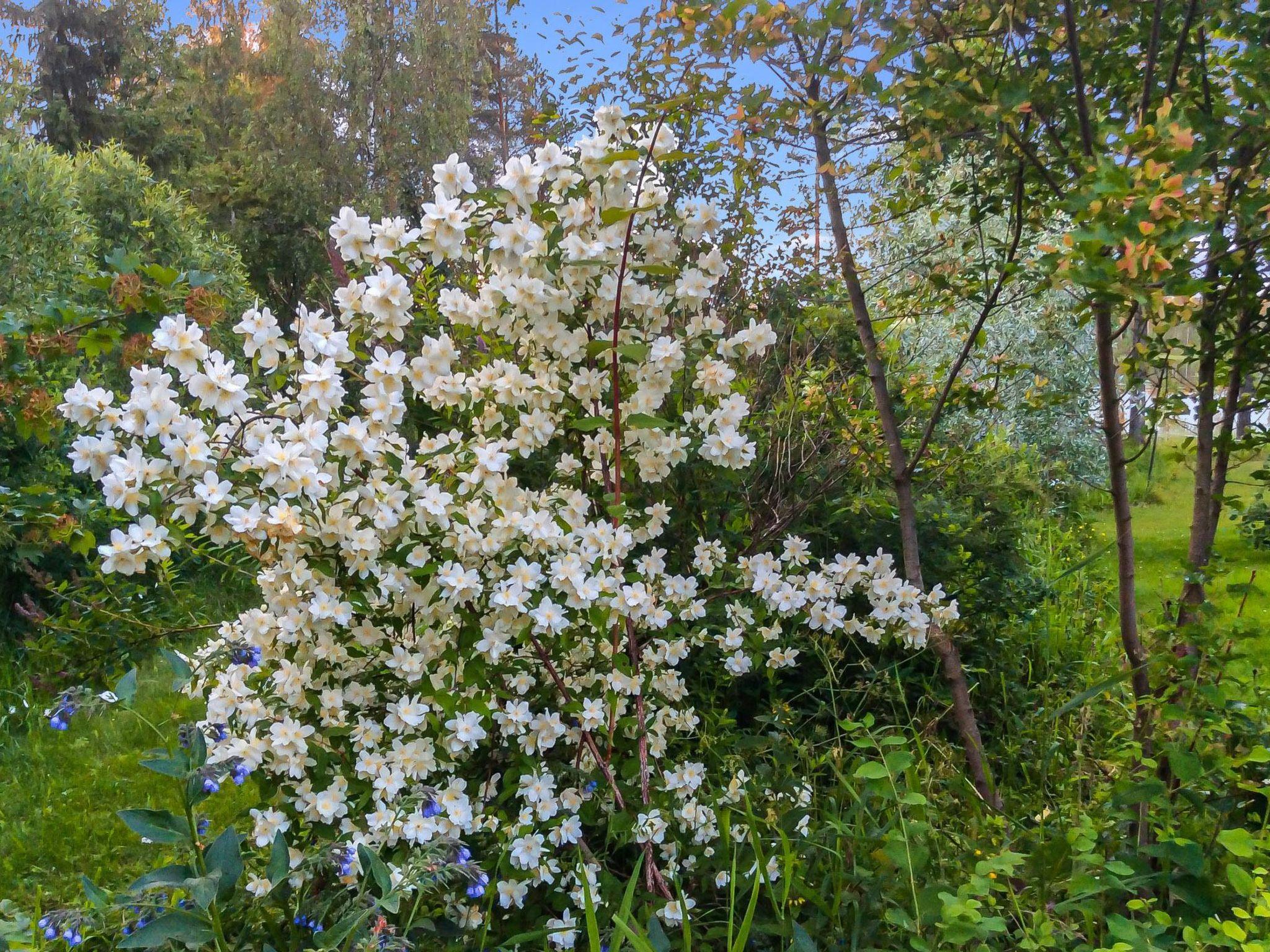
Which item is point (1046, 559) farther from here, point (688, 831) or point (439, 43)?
point (439, 43)

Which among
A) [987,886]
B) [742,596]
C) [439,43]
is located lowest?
[987,886]

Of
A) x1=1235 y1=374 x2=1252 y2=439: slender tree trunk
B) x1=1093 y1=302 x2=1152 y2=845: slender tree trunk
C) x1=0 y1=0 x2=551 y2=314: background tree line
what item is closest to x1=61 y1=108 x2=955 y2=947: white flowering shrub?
x1=1093 y1=302 x2=1152 y2=845: slender tree trunk

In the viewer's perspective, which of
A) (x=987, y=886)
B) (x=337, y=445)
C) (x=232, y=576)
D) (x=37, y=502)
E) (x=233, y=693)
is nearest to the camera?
(x=987, y=886)

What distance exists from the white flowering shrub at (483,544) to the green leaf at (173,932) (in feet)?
0.77

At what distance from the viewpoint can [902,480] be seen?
8.20ft

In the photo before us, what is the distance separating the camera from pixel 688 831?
214 centimetres

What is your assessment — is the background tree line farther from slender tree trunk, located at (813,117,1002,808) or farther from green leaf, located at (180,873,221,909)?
green leaf, located at (180,873,221,909)

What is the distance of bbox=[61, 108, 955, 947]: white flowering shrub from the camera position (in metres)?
1.66

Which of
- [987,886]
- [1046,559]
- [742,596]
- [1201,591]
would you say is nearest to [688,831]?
[742,596]

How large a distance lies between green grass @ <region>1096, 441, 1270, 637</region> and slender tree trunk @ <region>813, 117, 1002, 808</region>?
2.50 ft

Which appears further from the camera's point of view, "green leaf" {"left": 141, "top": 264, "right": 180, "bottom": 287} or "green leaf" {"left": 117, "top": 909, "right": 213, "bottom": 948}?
"green leaf" {"left": 141, "top": 264, "right": 180, "bottom": 287}

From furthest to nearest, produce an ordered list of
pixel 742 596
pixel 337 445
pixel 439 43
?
pixel 439 43
pixel 742 596
pixel 337 445

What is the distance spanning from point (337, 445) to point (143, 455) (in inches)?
14.7

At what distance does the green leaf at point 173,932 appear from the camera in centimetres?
139
